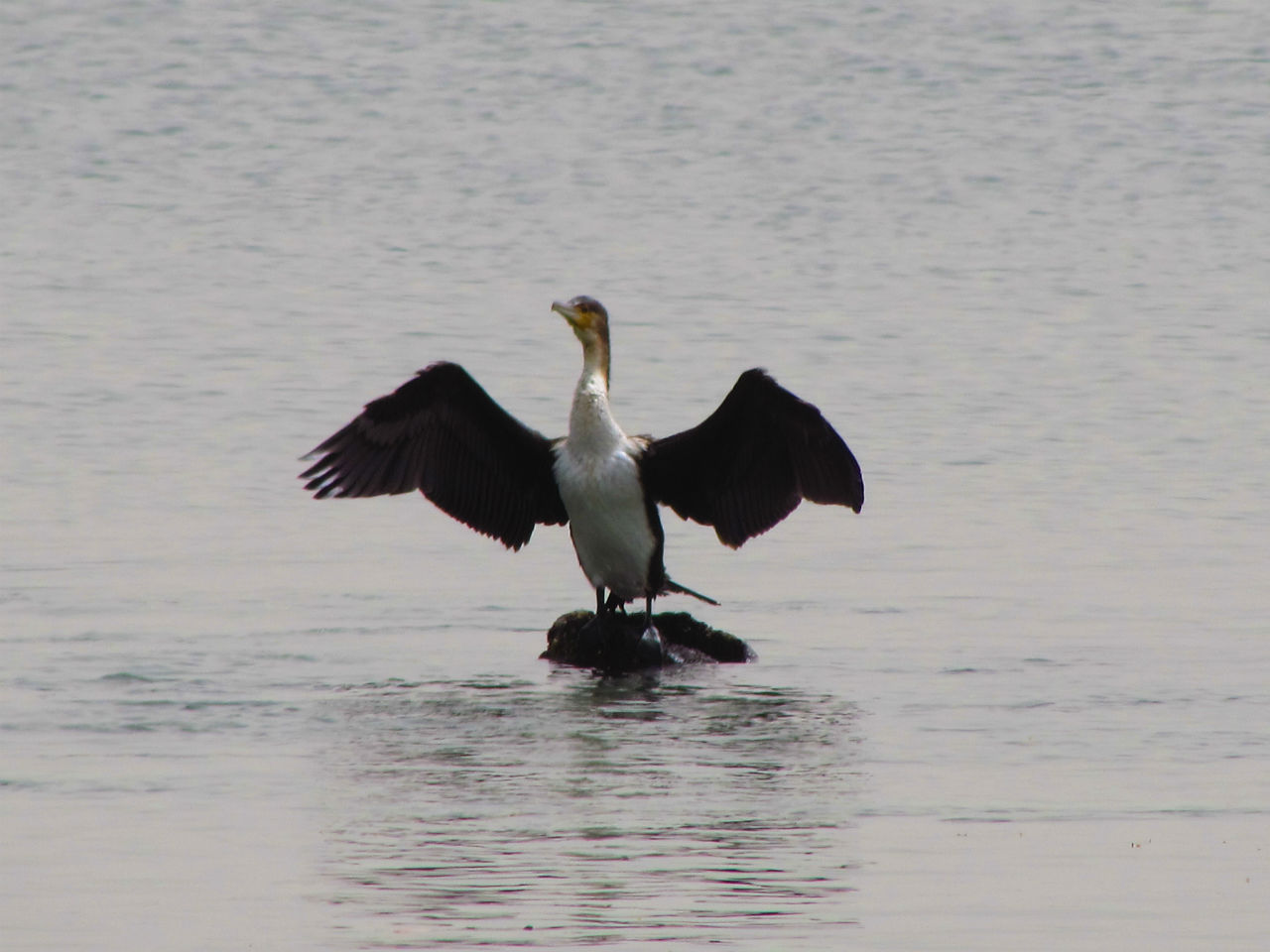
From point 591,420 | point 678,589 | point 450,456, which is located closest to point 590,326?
point 591,420

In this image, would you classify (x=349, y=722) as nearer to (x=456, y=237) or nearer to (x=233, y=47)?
(x=456, y=237)

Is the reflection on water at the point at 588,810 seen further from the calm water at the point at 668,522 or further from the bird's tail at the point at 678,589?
the bird's tail at the point at 678,589

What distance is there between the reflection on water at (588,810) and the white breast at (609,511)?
0.64m

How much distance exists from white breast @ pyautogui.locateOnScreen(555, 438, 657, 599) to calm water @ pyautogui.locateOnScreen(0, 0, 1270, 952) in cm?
50

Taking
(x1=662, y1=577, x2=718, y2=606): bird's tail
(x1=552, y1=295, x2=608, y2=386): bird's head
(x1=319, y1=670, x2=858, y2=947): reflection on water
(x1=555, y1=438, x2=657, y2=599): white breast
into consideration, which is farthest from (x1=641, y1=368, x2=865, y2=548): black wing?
(x1=319, y1=670, x2=858, y2=947): reflection on water

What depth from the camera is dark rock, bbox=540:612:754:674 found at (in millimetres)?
10781

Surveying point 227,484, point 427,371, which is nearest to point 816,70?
point 227,484

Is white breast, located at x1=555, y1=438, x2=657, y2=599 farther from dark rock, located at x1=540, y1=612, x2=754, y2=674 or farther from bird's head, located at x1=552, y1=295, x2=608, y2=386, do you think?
bird's head, located at x1=552, y1=295, x2=608, y2=386

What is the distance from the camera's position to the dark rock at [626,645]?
1078 centimetres

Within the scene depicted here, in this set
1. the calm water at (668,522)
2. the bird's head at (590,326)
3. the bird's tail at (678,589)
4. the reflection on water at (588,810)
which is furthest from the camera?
the bird's tail at (678,589)

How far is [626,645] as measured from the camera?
10.9 meters

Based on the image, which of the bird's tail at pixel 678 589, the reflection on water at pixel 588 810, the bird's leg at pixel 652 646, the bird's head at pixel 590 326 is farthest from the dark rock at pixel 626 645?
the bird's head at pixel 590 326

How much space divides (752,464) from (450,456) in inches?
50.5

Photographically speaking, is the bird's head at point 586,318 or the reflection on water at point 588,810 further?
the bird's head at point 586,318
